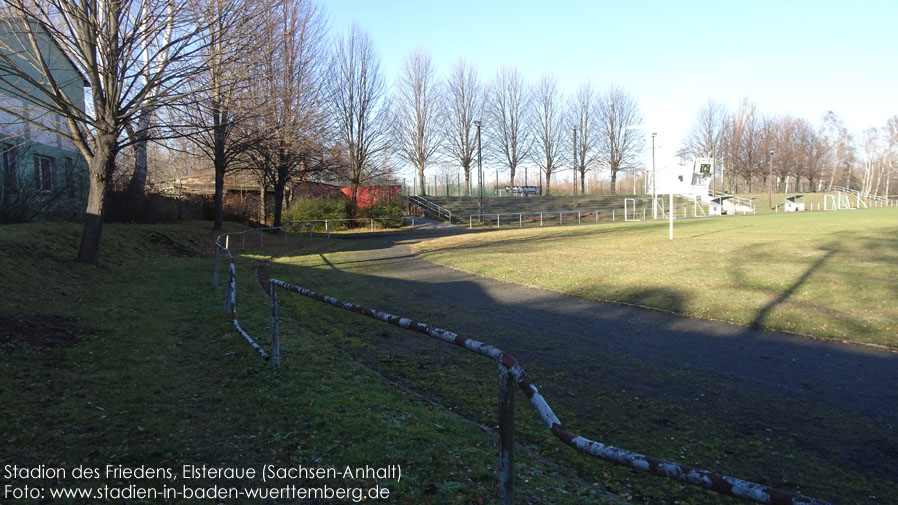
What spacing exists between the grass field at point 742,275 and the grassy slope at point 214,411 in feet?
23.1

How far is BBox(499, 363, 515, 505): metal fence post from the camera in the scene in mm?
2342

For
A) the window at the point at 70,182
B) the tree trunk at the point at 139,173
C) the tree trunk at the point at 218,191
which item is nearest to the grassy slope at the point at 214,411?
the window at the point at 70,182

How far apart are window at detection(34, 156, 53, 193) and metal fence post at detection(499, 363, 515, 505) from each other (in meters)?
20.2

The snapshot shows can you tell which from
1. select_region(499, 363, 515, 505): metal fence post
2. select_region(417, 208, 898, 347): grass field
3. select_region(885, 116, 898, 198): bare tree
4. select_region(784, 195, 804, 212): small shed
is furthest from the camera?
select_region(885, 116, 898, 198): bare tree

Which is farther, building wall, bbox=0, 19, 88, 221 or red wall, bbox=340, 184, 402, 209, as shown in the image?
red wall, bbox=340, 184, 402, 209

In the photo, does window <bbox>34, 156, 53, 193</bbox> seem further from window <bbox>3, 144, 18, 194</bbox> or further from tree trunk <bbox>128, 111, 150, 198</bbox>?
tree trunk <bbox>128, 111, 150, 198</bbox>

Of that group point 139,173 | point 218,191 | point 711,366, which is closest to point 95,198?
point 139,173

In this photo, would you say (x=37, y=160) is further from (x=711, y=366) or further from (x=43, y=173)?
(x=711, y=366)

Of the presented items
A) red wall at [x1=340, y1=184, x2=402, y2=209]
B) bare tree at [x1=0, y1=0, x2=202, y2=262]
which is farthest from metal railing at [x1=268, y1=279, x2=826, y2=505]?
red wall at [x1=340, y1=184, x2=402, y2=209]

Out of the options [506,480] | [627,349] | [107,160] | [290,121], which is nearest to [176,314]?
[107,160]

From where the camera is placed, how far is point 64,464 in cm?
326

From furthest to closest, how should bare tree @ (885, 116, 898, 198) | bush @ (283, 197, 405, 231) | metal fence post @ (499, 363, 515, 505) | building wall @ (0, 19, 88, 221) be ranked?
1. bare tree @ (885, 116, 898, 198)
2. bush @ (283, 197, 405, 231)
3. building wall @ (0, 19, 88, 221)
4. metal fence post @ (499, 363, 515, 505)

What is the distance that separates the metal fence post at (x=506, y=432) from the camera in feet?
7.68

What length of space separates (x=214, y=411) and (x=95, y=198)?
33.1 ft
